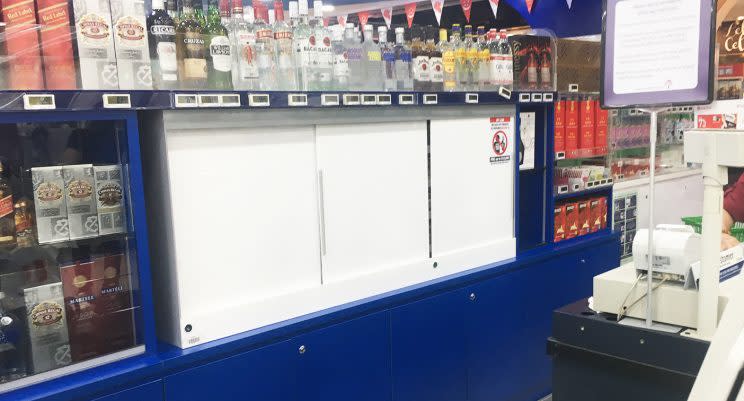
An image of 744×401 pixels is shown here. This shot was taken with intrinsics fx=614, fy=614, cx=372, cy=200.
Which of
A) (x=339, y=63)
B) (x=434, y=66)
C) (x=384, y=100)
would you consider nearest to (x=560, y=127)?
(x=434, y=66)

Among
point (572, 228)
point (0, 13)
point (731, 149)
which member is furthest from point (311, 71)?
point (572, 228)

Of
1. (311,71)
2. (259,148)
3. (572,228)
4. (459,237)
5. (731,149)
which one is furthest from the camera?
(572,228)

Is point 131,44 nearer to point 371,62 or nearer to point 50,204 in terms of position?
point 50,204

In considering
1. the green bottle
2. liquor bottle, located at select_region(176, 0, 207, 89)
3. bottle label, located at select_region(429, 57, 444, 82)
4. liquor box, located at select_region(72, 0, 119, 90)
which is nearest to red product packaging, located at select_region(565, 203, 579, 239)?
bottle label, located at select_region(429, 57, 444, 82)

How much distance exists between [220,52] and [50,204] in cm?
82

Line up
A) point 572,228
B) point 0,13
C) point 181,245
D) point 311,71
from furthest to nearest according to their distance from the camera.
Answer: point 572,228 < point 311,71 < point 181,245 < point 0,13

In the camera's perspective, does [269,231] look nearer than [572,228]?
Yes

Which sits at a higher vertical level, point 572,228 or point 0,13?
point 0,13

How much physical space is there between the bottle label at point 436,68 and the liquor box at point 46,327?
199 cm

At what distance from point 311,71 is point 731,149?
1648mm

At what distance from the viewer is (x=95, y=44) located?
6.64ft

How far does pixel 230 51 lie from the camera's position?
2391 millimetres

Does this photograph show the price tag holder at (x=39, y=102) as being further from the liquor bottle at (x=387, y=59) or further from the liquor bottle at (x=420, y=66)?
the liquor bottle at (x=420, y=66)

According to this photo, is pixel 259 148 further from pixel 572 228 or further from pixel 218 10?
pixel 572 228
